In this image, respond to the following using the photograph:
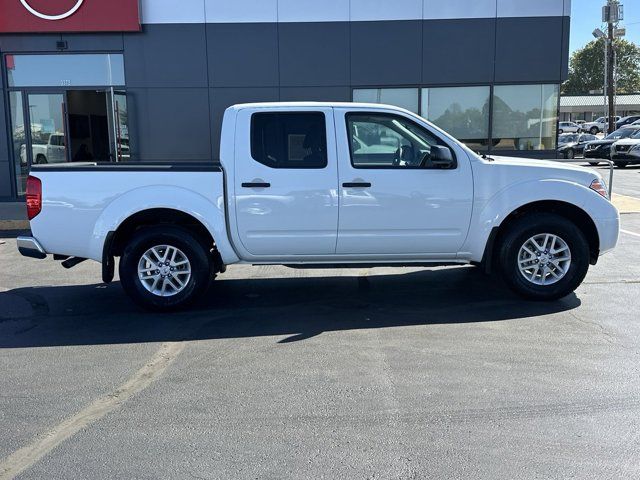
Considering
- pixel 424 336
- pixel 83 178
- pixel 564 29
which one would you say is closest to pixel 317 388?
pixel 424 336

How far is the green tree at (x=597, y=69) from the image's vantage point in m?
94.4

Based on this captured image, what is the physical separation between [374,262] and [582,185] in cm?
222

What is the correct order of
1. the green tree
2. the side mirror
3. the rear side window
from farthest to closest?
1. the green tree
2. the rear side window
3. the side mirror

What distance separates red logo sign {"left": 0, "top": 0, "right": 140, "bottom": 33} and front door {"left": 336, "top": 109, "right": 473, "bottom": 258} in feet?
29.7

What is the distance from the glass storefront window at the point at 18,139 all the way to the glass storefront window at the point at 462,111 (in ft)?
30.5

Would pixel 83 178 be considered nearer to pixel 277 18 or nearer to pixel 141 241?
pixel 141 241

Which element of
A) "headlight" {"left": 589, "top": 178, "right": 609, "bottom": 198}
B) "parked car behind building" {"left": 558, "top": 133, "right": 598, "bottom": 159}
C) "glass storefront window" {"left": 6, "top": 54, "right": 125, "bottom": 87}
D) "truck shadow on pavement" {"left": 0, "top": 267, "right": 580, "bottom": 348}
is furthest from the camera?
"parked car behind building" {"left": 558, "top": 133, "right": 598, "bottom": 159}

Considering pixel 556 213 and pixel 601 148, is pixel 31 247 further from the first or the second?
pixel 601 148

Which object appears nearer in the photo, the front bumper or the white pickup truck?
the white pickup truck

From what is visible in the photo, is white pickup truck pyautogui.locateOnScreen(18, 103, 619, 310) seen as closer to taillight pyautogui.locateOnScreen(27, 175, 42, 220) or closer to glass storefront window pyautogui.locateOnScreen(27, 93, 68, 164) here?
taillight pyautogui.locateOnScreen(27, 175, 42, 220)

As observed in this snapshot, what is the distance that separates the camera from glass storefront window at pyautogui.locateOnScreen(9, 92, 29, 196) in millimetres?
13789

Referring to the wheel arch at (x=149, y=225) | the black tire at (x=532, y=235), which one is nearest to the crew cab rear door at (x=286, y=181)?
the wheel arch at (x=149, y=225)

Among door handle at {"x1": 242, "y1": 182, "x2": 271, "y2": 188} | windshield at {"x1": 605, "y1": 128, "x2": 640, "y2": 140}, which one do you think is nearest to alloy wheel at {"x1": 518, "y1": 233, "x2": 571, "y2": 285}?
door handle at {"x1": 242, "y1": 182, "x2": 271, "y2": 188}

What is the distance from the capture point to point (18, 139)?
46.0ft
